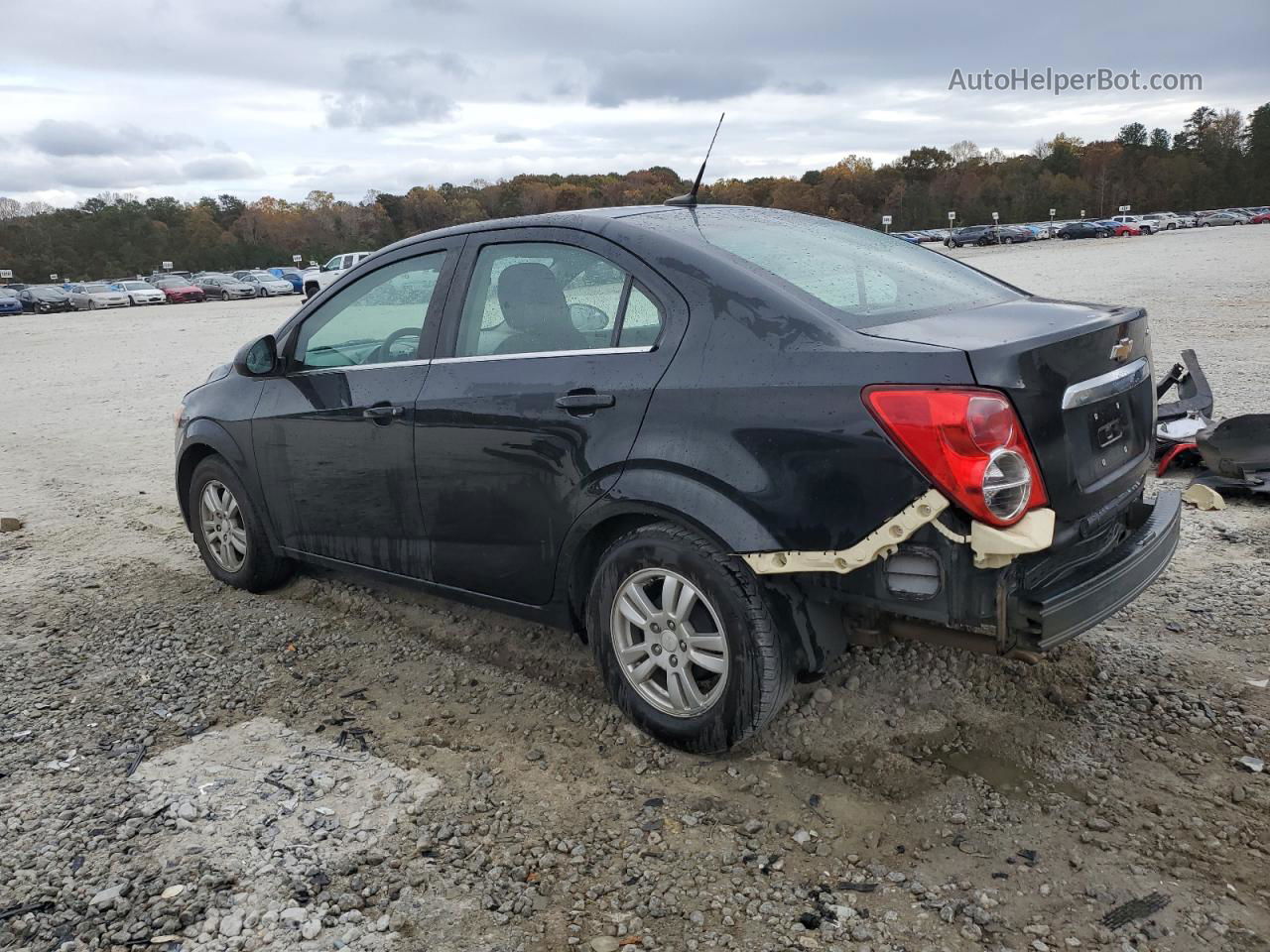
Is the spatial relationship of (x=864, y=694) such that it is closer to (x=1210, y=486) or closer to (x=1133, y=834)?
(x=1133, y=834)

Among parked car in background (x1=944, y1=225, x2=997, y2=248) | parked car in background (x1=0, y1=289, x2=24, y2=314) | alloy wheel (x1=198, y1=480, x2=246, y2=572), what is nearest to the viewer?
alloy wheel (x1=198, y1=480, x2=246, y2=572)

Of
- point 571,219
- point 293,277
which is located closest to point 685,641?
point 571,219

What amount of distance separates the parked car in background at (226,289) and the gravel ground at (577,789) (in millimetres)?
49744

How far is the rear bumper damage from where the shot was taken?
2.88 m

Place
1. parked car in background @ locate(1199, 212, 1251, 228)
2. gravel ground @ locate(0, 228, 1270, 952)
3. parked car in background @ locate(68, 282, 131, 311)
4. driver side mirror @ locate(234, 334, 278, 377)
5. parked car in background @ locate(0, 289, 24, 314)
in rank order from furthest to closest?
parked car in background @ locate(1199, 212, 1251, 228) < parked car in background @ locate(68, 282, 131, 311) < parked car in background @ locate(0, 289, 24, 314) < driver side mirror @ locate(234, 334, 278, 377) < gravel ground @ locate(0, 228, 1270, 952)

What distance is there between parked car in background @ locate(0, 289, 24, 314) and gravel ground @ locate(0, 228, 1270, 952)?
48.8 meters

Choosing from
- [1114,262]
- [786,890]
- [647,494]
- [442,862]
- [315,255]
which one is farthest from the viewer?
[315,255]

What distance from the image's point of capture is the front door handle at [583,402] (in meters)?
3.47

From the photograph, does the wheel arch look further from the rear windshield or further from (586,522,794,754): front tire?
the rear windshield

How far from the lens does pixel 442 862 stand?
119 inches

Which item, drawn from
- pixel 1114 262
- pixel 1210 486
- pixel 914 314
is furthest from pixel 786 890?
pixel 1114 262

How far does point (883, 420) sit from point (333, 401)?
2574 mm

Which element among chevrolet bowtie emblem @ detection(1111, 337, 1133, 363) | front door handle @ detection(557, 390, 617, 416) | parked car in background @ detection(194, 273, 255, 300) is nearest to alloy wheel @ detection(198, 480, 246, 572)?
front door handle @ detection(557, 390, 617, 416)

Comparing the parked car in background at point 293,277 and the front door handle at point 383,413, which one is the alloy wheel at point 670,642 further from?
the parked car in background at point 293,277
